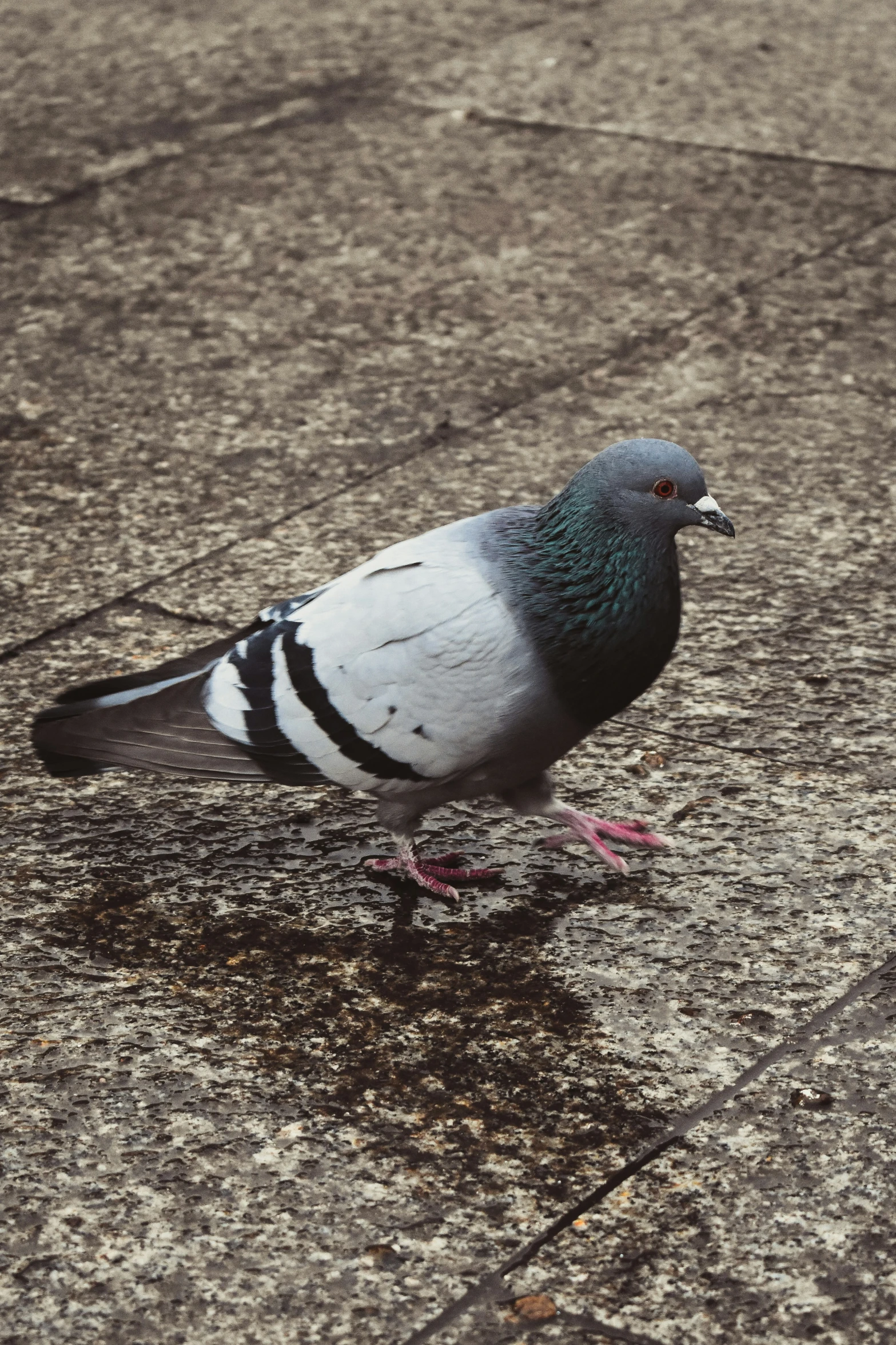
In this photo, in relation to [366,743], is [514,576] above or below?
above

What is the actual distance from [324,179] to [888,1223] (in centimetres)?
555

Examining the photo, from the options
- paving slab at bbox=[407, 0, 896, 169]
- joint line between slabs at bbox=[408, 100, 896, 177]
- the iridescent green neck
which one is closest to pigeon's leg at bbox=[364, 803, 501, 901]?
the iridescent green neck

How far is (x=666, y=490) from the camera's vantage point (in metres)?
3.43

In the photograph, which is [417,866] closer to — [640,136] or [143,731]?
[143,731]

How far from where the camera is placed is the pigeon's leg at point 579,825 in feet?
12.1

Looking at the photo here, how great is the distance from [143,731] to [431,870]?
0.65 meters

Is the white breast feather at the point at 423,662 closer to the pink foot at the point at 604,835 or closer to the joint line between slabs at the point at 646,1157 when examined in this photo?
the pink foot at the point at 604,835

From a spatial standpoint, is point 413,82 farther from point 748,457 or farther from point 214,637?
point 214,637

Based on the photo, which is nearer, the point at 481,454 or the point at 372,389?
the point at 481,454

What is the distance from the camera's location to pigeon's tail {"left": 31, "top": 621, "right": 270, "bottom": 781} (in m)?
3.62

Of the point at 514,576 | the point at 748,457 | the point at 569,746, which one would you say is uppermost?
the point at 514,576

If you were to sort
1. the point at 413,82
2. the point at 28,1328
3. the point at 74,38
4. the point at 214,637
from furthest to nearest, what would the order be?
the point at 74,38, the point at 413,82, the point at 214,637, the point at 28,1328

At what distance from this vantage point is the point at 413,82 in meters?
8.32

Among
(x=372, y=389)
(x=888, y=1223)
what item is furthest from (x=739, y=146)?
(x=888, y=1223)
